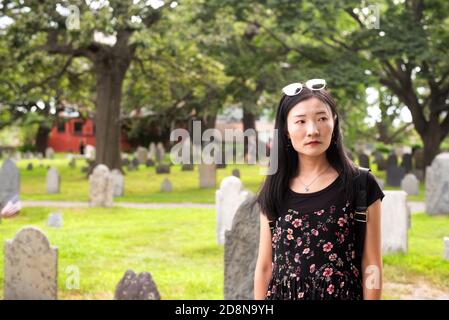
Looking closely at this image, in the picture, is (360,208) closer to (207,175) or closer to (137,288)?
(137,288)

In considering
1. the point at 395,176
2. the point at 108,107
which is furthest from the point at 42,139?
the point at 395,176

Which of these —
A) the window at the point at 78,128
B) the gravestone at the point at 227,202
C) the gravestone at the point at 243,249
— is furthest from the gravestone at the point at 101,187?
the window at the point at 78,128

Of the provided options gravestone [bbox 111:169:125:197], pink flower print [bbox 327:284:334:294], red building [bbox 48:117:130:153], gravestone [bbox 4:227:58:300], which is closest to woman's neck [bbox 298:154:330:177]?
pink flower print [bbox 327:284:334:294]

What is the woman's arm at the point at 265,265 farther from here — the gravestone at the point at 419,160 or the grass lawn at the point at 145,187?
the gravestone at the point at 419,160

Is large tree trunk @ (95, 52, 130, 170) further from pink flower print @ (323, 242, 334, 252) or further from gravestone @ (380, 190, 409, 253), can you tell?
pink flower print @ (323, 242, 334, 252)

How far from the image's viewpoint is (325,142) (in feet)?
8.55

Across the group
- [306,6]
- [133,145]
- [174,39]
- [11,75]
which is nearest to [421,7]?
[306,6]

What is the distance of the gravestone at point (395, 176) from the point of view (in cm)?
2097

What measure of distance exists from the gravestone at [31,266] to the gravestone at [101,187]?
9.11m

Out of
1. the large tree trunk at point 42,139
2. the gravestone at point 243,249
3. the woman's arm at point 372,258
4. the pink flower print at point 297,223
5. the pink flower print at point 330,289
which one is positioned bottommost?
the gravestone at point 243,249

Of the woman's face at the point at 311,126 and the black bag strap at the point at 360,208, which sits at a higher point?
the woman's face at the point at 311,126

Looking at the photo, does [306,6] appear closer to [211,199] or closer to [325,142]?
[211,199]

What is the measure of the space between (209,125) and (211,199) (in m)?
16.4

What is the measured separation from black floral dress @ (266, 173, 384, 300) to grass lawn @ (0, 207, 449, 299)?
5.13 m
